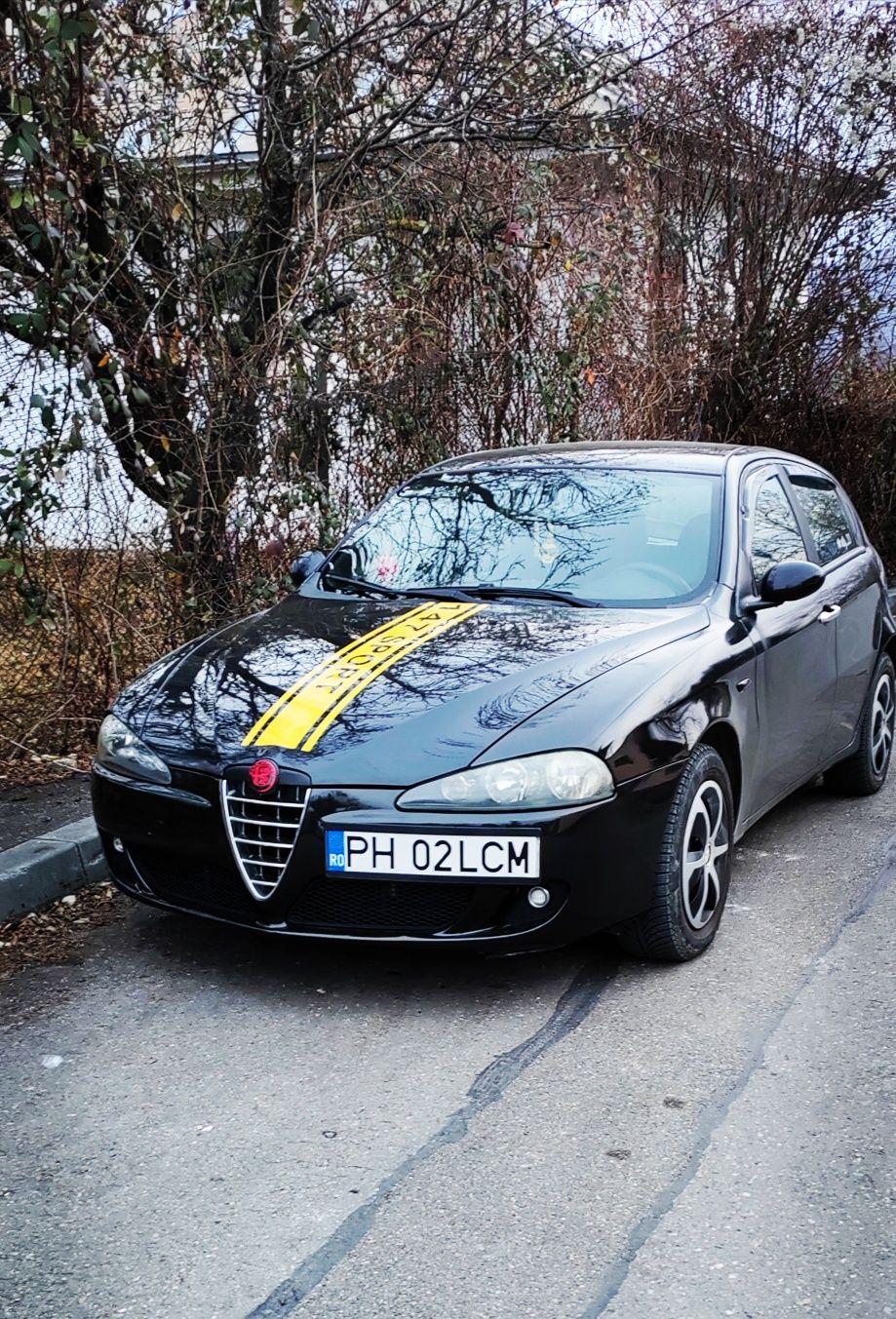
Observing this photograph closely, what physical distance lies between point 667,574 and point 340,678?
1.29 meters

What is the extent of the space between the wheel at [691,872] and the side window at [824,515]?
1.72 m

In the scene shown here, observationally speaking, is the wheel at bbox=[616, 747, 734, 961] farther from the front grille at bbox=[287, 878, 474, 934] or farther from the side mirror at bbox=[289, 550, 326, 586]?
the side mirror at bbox=[289, 550, 326, 586]

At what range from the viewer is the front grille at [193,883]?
157 inches

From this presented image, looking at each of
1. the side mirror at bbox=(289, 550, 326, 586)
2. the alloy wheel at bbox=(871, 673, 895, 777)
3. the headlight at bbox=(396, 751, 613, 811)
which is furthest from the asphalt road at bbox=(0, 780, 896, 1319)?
the alloy wheel at bbox=(871, 673, 895, 777)

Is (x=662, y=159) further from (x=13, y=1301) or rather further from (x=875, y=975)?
(x=13, y=1301)

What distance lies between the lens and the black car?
12.5 ft

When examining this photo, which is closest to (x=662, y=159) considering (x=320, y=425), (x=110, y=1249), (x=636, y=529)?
(x=320, y=425)

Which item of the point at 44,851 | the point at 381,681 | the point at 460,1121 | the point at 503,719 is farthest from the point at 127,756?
the point at 460,1121

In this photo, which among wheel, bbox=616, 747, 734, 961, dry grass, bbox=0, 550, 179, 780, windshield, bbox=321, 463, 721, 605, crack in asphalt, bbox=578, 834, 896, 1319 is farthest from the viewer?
dry grass, bbox=0, 550, 179, 780

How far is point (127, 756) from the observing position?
4.26 meters

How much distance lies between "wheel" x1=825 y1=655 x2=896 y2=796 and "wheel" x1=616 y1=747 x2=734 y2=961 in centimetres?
192

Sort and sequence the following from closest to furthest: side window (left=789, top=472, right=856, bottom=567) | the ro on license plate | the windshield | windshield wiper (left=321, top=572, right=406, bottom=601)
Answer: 1. the ro on license plate
2. the windshield
3. windshield wiper (left=321, top=572, right=406, bottom=601)
4. side window (left=789, top=472, right=856, bottom=567)

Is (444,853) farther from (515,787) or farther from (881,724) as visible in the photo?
(881,724)

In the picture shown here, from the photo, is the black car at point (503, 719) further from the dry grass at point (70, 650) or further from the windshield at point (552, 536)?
the dry grass at point (70, 650)
